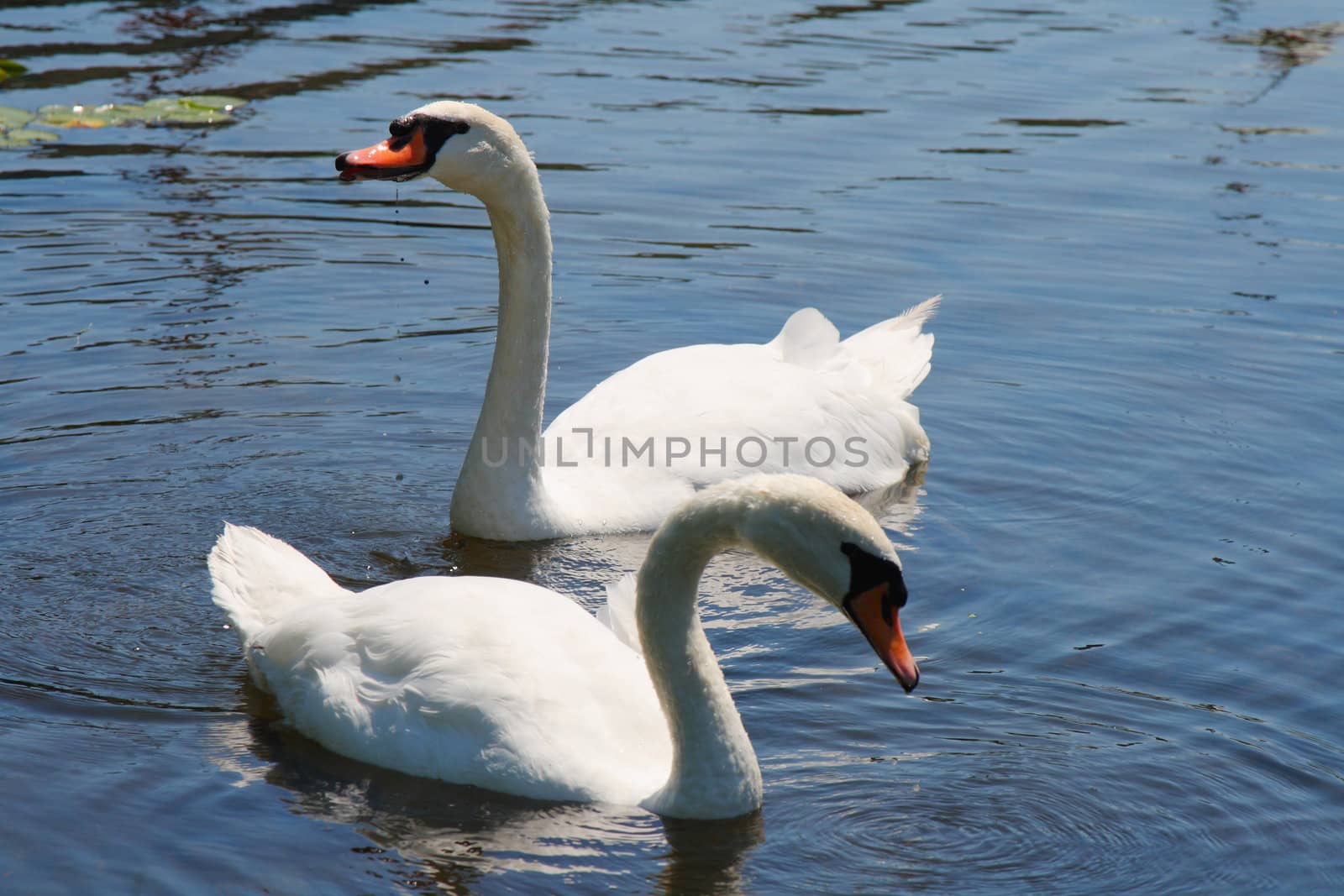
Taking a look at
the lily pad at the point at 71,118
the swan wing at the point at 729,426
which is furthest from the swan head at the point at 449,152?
the lily pad at the point at 71,118

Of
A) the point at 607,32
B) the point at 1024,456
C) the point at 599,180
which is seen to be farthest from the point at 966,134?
the point at 1024,456

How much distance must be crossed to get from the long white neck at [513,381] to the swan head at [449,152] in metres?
0.11

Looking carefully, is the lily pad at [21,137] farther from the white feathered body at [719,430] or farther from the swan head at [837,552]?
the swan head at [837,552]

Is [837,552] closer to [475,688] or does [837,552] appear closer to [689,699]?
[689,699]

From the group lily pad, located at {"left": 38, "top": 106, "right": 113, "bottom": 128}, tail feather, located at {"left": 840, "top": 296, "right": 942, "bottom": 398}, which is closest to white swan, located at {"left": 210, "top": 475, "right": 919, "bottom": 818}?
tail feather, located at {"left": 840, "top": 296, "right": 942, "bottom": 398}

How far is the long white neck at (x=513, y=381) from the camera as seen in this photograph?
318 inches

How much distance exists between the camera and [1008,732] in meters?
6.37

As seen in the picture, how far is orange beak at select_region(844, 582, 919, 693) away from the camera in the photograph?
5.21 metres

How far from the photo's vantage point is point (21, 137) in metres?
14.2

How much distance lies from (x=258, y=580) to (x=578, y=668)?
1.45 meters

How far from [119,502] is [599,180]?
658cm

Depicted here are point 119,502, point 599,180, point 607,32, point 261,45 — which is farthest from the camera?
point 607,32

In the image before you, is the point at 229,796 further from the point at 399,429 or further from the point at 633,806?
the point at 399,429

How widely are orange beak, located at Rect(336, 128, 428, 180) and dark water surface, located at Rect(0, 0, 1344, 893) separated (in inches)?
64.4
